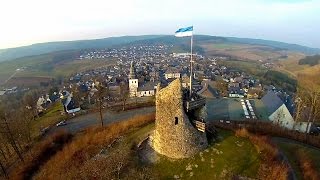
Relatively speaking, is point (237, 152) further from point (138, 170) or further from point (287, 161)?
point (138, 170)

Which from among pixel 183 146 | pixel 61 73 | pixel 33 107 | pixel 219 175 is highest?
pixel 183 146

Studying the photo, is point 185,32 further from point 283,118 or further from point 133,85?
point 133,85

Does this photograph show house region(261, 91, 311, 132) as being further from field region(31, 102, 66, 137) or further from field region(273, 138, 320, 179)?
field region(31, 102, 66, 137)

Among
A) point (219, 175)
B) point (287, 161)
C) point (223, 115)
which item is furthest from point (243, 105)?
point (219, 175)

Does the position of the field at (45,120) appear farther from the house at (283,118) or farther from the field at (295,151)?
the house at (283,118)

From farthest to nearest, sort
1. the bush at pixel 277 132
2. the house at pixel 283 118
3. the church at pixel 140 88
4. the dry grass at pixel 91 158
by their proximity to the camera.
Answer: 1. the church at pixel 140 88
2. the house at pixel 283 118
3. the bush at pixel 277 132
4. the dry grass at pixel 91 158

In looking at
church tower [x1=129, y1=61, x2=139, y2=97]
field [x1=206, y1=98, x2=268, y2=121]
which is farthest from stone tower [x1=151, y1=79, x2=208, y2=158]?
church tower [x1=129, y1=61, x2=139, y2=97]

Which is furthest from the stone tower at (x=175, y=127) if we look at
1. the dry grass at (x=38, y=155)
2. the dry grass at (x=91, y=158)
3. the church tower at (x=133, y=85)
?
the church tower at (x=133, y=85)
